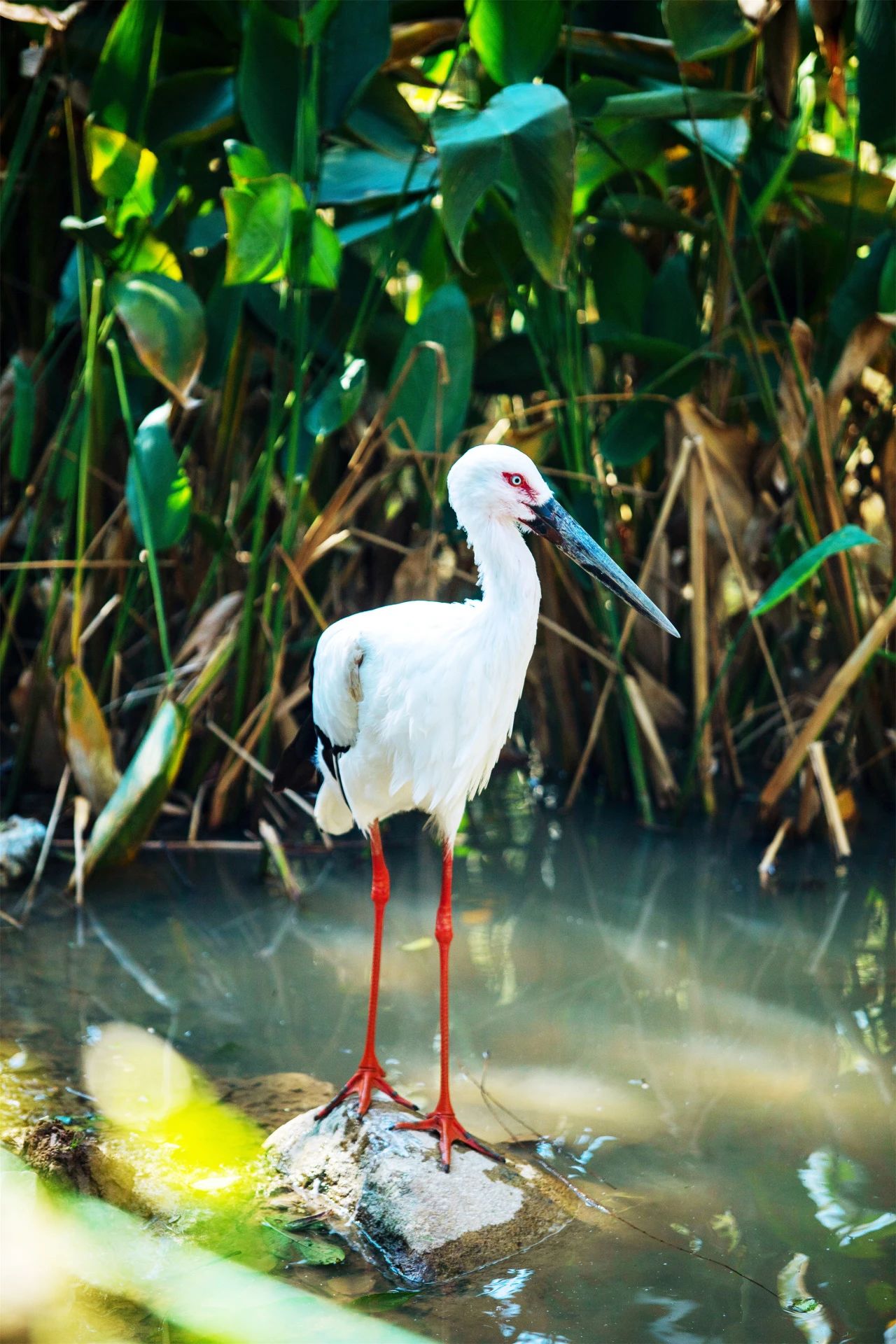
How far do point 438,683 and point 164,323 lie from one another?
1706mm

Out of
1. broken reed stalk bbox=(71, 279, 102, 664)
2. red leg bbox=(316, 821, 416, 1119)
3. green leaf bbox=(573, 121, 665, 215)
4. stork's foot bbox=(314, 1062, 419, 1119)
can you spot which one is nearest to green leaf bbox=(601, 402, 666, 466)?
green leaf bbox=(573, 121, 665, 215)

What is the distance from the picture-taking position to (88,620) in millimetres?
4465

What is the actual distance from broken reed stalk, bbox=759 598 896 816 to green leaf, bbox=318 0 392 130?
7.46ft

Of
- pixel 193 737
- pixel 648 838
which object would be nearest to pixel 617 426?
pixel 648 838

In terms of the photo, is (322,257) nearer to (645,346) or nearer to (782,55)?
(645,346)

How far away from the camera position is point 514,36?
3664 millimetres

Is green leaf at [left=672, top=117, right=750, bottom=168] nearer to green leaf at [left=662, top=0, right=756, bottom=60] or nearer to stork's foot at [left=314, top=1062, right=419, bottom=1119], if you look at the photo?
green leaf at [left=662, top=0, right=756, bottom=60]

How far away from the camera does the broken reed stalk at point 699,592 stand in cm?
434

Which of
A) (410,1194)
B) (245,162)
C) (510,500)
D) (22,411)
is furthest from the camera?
(22,411)

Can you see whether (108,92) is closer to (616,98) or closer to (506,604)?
(616,98)

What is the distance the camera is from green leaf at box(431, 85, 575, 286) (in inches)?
127

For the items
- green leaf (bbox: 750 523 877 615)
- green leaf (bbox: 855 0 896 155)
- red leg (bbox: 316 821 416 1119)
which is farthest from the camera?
green leaf (bbox: 855 0 896 155)

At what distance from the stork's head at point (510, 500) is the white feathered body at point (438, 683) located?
1 centimetres

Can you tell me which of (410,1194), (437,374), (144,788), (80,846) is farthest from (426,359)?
(410,1194)
